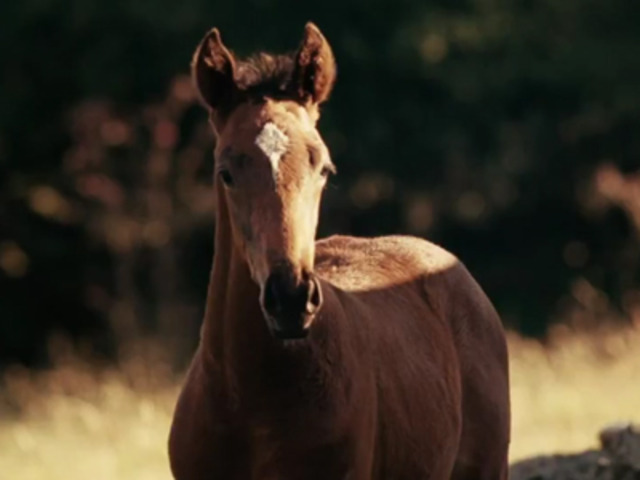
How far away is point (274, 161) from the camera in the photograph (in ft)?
20.0

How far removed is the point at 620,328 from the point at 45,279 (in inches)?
363

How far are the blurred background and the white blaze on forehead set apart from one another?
1191 centimetres

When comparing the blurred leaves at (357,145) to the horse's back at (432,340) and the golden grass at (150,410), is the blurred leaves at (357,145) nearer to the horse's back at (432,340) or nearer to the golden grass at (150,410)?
the golden grass at (150,410)

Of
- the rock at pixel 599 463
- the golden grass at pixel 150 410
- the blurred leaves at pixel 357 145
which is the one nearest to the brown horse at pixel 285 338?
the rock at pixel 599 463

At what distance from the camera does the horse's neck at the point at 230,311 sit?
6.39 m

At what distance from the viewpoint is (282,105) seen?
253 inches

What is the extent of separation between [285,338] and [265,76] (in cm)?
118

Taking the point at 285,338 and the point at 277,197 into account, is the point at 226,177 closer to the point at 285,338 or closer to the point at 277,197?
the point at 277,197

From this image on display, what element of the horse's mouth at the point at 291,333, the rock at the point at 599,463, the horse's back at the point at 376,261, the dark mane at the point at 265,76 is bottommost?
the rock at the point at 599,463

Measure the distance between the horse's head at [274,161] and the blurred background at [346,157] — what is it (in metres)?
11.5

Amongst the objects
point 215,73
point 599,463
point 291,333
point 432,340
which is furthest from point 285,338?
point 599,463

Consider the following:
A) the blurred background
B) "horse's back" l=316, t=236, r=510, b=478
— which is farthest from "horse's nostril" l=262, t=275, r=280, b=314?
the blurred background

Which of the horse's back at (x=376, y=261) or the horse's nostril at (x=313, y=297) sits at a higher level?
the horse's back at (x=376, y=261)

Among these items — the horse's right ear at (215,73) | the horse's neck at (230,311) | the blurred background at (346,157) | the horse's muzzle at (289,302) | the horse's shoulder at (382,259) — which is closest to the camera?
the horse's muzzle at (289,302)
